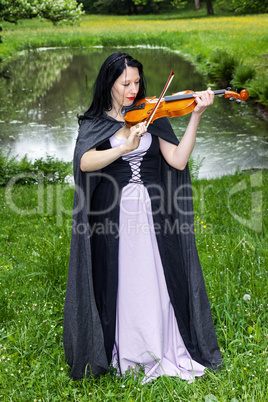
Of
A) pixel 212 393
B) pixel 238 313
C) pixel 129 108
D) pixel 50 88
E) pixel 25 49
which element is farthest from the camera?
pixel 25 49

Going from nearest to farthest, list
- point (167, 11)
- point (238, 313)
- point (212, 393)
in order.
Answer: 1. point (212, 393)
2. point (238, 313)
3. point (167, 11)

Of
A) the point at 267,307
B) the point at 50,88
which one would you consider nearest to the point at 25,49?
the point at 50,88

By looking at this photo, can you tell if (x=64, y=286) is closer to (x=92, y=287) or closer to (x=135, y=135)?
(x=92, y=287)

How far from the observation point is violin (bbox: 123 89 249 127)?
2461 mm

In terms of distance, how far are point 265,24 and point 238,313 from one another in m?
27.7

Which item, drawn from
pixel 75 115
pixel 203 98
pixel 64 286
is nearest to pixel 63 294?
pixel 64 286

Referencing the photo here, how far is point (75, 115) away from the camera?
12008 millimetres

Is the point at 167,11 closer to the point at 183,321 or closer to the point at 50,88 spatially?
the point at 50,88

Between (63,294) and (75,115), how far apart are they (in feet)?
28.4

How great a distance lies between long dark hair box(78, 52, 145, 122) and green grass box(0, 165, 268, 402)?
160cm

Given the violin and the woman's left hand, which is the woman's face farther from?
the woman's left hand

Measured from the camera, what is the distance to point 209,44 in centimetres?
2208

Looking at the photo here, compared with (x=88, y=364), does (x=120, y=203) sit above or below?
above

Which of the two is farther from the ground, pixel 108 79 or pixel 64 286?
pixel 108 79
